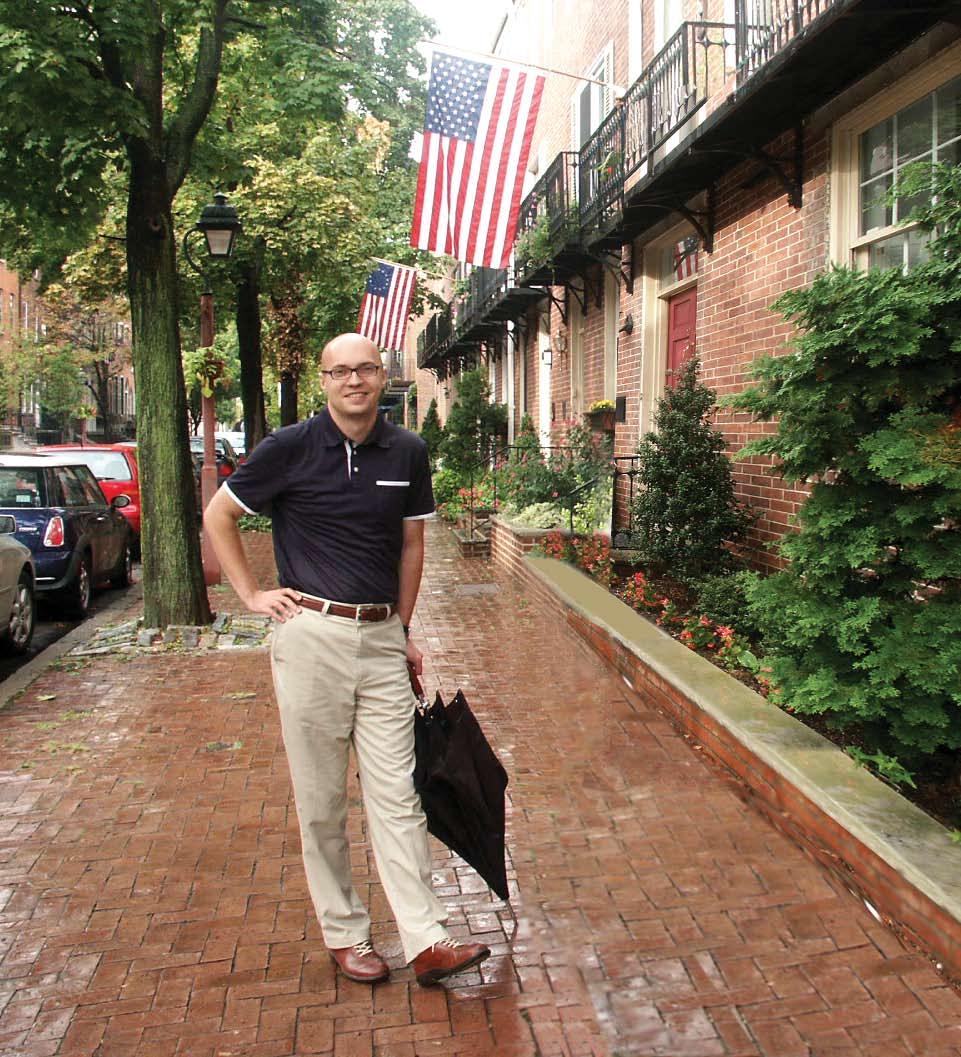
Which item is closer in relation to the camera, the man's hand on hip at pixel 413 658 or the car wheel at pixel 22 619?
the man's hand on hip at pixel 413 658

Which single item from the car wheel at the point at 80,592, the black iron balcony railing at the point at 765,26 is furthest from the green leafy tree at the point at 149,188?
the black iron balcony railing at the point at 765,26

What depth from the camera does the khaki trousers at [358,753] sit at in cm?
314

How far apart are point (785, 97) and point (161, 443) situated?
18.1ft

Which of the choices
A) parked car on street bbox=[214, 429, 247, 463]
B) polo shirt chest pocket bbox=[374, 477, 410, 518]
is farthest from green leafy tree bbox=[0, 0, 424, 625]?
parked car on street bbox=[214, 429, 247, 463]

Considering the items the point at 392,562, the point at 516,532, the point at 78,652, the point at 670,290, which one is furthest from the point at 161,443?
the point at 392,562

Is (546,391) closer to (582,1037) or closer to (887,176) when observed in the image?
(887,176)

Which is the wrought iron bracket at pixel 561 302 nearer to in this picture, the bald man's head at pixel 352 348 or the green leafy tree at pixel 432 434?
the green leafy tree at pixel 432 434

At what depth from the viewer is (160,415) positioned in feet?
28.1

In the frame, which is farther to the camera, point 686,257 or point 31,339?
point 31,339

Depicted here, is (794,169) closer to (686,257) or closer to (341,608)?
(686,257)

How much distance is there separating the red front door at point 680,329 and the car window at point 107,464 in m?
8.38

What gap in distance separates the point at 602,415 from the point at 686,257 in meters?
3.42

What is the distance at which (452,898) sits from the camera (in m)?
3.85

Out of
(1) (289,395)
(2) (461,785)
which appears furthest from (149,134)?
(1) (289,395)
